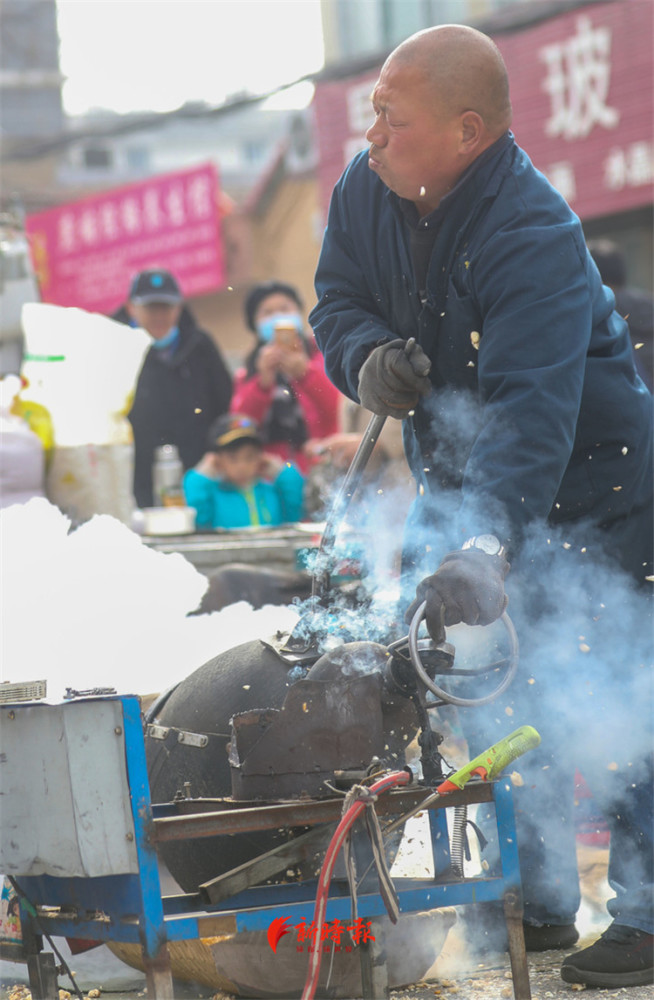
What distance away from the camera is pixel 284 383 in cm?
670

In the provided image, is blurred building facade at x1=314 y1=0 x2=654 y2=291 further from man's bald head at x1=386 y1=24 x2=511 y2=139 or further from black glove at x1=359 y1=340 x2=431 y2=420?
black glove at x1=359 y1=340 x2=431 y2=420

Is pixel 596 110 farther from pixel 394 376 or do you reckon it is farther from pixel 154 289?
pixel 394 376

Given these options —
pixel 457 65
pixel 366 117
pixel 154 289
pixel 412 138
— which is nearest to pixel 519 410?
pixel 412 138

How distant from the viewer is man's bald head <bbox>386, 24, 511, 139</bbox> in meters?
2.81

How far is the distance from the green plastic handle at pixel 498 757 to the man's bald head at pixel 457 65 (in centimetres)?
137

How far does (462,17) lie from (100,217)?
1106 centimetres

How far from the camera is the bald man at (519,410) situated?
267 cm

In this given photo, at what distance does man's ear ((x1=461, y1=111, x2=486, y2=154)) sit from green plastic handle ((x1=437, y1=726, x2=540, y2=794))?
1302mm

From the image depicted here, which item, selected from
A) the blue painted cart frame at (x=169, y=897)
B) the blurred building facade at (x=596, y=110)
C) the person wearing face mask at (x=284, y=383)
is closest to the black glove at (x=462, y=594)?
the blue painted cart frame at (x=169, y=897)

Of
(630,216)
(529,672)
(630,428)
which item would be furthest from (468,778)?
(630,216)

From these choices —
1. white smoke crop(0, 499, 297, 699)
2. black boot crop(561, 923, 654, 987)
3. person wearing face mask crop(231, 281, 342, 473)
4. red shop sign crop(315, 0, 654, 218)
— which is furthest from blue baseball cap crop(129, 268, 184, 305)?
red shop sign crop(315, 0, 654, 218)

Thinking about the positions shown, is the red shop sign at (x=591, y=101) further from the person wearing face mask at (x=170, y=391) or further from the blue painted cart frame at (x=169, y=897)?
the blue painted cart frame at (x=169, y=897)

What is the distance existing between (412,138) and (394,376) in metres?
0.53

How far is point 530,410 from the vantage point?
2.61 m
